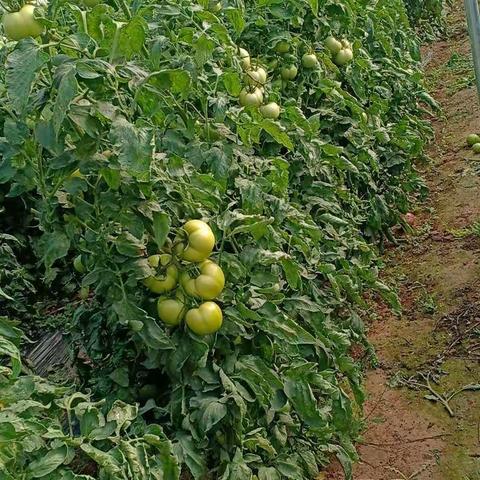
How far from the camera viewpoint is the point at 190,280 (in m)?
1.88

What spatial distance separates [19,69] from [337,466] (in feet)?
5.92

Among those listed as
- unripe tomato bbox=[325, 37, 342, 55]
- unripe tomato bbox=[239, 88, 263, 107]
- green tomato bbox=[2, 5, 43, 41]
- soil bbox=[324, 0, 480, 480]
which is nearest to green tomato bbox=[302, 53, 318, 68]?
unripe tomato bbox=[325, 37, 342, 55]

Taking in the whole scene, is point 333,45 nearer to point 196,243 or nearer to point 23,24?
point 196,243

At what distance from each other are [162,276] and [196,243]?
0.12 metres

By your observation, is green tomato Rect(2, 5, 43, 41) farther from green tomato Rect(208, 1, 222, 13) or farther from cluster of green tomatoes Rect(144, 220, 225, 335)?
green tomato Rect(208, 1, 222, 13)

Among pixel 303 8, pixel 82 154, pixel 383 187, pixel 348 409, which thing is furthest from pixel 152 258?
pixel 383 187

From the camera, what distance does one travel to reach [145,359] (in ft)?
7.06

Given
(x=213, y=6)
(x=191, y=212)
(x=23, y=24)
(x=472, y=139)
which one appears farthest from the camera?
(x=472, y=139)

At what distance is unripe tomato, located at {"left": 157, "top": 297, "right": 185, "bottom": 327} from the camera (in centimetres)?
187

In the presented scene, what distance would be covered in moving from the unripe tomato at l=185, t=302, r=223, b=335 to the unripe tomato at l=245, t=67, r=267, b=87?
97 centimetres

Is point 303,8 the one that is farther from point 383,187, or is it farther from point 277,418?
point 277,418

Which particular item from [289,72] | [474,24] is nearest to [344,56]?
[289,72]

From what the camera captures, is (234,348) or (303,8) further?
(303,8)

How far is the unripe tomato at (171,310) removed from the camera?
1871 millimetres
